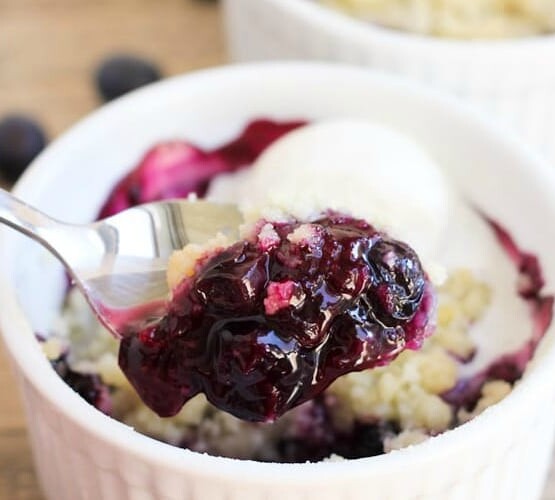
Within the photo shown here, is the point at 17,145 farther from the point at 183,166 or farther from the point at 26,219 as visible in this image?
the point at 26,219

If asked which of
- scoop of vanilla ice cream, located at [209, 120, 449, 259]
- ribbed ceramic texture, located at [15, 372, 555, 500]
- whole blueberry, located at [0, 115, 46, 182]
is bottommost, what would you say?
whole blueberry, located at [0, 115, 46, 182]

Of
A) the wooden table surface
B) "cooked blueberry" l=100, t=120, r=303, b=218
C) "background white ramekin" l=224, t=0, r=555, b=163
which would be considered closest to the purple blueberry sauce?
"cooked blueberry" l=100, t=120, r=303, b=218

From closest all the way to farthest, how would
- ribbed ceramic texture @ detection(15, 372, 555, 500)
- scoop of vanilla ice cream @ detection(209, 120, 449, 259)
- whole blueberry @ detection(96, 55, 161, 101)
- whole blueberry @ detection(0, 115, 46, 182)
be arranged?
1. ribbed ceramic texture @ detection(15, 372, 555, 500)
2. scoop of vanilla ice cream @ detection(209, 120, 449, 259)
3. whole blueberry @ detection(0, 115, 46, 182)
4. whole blueberry @ detection(96, 55, 161, 101)

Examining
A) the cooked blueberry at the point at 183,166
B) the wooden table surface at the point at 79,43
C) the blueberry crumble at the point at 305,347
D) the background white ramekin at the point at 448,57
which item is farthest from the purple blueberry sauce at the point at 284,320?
the wooden table surface at the point at 79,43

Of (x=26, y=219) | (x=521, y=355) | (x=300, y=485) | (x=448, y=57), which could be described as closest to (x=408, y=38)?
(x=448, y=57)

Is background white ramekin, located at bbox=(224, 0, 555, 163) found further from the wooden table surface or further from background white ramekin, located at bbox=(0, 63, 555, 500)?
the wooden table surface

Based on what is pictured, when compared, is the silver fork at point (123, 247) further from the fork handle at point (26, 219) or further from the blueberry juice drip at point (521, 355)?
the blueberry juice drip at point (521, 355)
